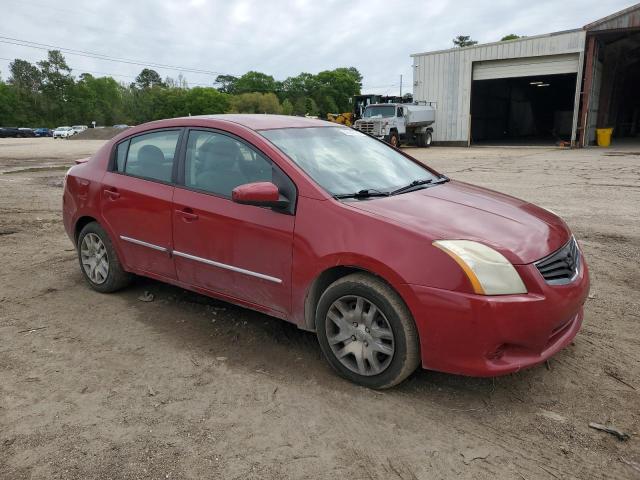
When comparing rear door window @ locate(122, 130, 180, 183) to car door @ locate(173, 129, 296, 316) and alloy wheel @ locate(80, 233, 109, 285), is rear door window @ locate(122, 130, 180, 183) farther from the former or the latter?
alloy wheel @ locate(80, 233, 109, 285)

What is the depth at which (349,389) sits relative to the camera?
3020mm

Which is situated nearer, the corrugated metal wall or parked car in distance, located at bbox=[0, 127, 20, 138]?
the corrugated metal wall

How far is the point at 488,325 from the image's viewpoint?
2.59m

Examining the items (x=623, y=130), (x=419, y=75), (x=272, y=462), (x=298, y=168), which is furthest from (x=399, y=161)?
(x=623, y=130)

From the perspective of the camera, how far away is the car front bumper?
260 centimetres

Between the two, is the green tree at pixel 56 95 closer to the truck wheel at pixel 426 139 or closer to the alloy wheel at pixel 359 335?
the truck wheel at pixel 426 139

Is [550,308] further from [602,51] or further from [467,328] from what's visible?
[602,51]

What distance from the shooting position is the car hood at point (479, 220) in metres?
2.79

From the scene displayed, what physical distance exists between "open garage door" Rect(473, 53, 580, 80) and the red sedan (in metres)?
25.3

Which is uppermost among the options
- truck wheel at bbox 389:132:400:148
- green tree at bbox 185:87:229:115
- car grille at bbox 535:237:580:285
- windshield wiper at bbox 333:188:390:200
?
green tree at bbox 185:87:229:115

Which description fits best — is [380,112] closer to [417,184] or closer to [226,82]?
[417,184]

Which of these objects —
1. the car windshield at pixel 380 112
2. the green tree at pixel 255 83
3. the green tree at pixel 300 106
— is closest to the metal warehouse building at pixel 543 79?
the car windshield at pixel 380 112

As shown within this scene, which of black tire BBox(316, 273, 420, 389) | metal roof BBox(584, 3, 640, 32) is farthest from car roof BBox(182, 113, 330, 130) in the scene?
metal roof BBox(584, 3, 640, 32)

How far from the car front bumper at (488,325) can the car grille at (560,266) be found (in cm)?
6
